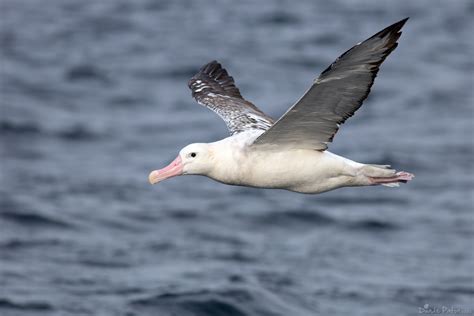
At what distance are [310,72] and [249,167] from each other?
Result: 1981 cm

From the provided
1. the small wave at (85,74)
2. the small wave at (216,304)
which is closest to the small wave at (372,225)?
the small wave at (216,304)

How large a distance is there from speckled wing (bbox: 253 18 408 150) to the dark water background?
6742 millimetres

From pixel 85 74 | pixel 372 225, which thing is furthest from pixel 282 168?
pixel 85 74

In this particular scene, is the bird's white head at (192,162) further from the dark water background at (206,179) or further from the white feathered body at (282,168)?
the dark water background at (206,179)

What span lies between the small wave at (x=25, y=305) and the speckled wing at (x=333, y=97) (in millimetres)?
7697

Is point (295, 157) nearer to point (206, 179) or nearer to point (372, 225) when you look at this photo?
point (372, 225)

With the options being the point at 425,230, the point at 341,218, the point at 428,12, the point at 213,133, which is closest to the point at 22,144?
the point at 213,133

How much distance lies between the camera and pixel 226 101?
42.0 ft

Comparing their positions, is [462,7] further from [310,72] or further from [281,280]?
[281,280]

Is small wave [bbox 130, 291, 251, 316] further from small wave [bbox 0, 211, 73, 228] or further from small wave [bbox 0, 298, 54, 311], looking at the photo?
small wave [bbox 0, 211, 73, 228]

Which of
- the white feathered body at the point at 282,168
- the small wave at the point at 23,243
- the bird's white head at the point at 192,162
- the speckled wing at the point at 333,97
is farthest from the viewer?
the small wave at the point at 23,243

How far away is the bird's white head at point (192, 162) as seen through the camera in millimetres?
10219

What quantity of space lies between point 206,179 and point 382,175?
13.0 metres

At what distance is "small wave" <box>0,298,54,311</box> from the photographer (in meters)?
16.7
